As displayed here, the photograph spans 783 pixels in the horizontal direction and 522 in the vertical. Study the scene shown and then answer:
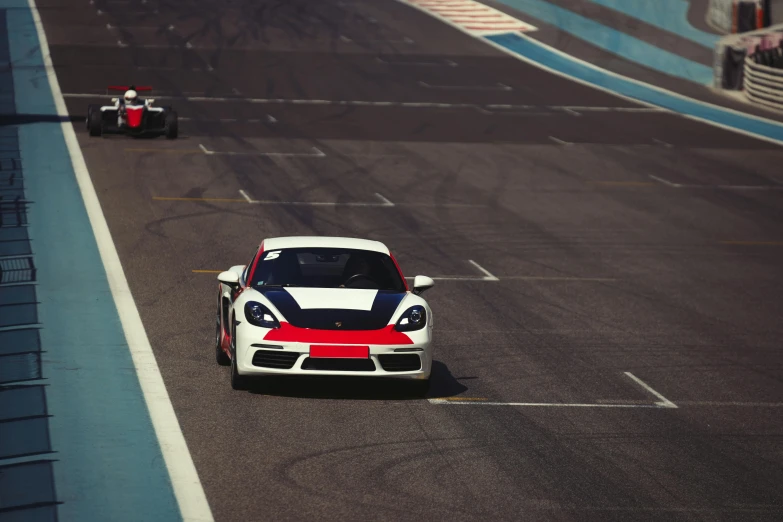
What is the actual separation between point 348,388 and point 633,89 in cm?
3324

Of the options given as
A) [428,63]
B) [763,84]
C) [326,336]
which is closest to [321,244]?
[326,336]

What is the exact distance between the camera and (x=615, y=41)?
52594 millimetres

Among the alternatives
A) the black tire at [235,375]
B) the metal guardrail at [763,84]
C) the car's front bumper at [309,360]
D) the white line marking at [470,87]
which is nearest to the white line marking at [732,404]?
the car's front bumper at [309,360]

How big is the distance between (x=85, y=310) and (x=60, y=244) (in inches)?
167

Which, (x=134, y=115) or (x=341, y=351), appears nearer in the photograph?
(x=341, y=351)

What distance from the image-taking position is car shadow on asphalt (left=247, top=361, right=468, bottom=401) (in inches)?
458

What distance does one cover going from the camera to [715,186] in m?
28.1

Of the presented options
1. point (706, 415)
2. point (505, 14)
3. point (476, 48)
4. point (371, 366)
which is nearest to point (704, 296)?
point (706, 415)

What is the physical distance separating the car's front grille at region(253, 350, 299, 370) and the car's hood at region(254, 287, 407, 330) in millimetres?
274

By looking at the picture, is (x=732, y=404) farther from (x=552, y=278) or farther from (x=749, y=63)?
(x=749, y=63)

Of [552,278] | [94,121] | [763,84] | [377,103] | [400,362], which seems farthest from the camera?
[763,84]

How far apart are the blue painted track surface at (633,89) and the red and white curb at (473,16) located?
1389 millimetres

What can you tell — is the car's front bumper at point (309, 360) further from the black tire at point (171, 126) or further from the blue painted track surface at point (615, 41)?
the blue painted track surface at point (615, 41)

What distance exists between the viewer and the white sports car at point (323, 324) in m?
11.2
